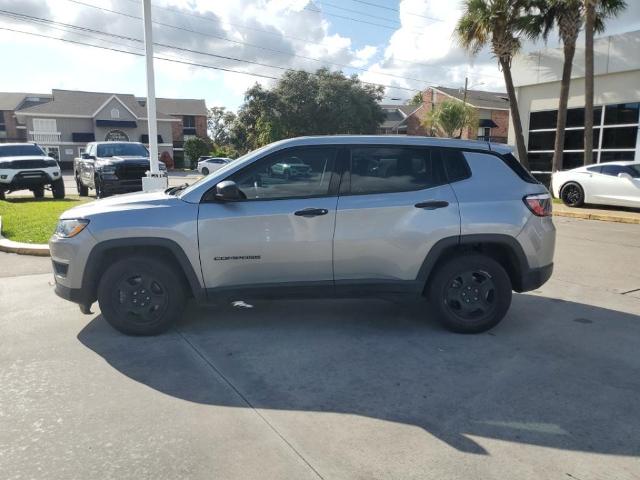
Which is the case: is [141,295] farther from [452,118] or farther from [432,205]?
[452,118]

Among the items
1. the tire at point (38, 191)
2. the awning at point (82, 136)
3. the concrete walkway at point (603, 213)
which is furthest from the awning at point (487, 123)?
the tire at point (38, 191)

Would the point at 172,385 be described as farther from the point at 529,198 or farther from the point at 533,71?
the point at 533,71

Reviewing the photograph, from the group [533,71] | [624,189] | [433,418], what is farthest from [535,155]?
[433,418]

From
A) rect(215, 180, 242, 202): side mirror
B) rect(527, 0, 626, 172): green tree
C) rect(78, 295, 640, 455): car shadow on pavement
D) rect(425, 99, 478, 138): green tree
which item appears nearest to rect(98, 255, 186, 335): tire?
rect(78, 295, 640, 455): car shadow on pavement

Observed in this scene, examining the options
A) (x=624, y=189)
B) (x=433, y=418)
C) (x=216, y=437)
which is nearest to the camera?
(x=216, y=437)

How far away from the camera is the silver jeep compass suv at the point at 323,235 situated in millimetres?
4602

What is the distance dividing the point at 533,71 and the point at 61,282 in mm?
20833

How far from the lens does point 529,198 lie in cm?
483

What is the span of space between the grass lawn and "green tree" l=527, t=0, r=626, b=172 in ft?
50.9

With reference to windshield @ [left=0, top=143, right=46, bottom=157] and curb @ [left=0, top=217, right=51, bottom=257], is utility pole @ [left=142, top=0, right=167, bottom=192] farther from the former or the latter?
windshield @ [left=0, top=143, right=46, bottom=157]

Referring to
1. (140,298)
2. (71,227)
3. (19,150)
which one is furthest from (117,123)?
(140,298)

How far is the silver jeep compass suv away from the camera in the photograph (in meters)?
4.60

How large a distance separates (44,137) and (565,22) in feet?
167

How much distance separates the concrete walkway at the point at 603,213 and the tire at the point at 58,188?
15.1m
